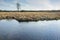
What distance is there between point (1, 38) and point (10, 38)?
0.55 m

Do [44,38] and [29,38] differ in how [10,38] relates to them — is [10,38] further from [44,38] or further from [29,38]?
[44,38]

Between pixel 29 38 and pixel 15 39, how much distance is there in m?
0.88

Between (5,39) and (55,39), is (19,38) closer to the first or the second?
(5,39)

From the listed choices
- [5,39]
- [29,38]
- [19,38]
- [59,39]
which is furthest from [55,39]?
[5,39]

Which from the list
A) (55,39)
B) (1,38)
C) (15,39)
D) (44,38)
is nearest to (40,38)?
(44,38)

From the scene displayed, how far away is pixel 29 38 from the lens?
32.0 ft

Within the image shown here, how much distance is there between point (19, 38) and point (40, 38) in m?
1.31

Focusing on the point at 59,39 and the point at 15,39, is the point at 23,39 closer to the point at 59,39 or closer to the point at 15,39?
the point at 15,39

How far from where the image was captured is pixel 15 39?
373 inches

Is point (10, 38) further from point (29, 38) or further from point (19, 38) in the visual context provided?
point (29, 38)

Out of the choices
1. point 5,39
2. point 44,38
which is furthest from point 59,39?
point 5,39

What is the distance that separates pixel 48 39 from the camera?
31.2 feet

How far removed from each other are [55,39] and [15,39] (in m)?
2.40

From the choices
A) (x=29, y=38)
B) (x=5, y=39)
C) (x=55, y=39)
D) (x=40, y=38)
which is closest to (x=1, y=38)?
(x=5, y=39)
